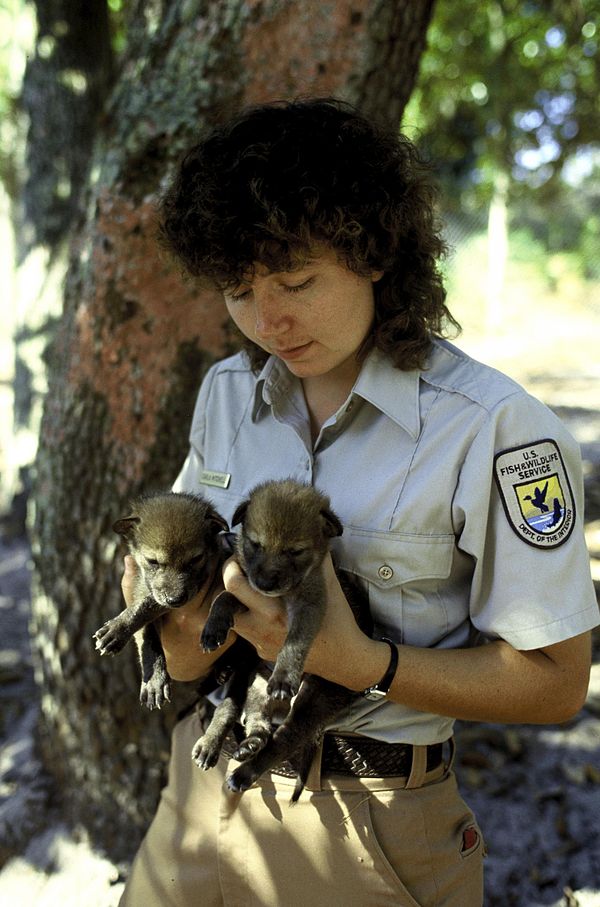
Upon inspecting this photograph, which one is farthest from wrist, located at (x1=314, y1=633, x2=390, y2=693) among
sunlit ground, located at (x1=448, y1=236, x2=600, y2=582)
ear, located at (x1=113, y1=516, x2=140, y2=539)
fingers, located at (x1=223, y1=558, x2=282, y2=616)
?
sunlit ground, located at (x1=448, y1=236, x2=600, y2=582)

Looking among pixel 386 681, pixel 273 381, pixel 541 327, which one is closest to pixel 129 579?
pixel 273 381

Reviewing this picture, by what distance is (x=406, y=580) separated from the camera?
205 centimetres

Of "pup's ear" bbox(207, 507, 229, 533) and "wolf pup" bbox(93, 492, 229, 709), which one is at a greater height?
"pup's ear" bbox(207, 507, 229, 533)

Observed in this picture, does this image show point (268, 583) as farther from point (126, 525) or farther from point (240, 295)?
point (240, 295)

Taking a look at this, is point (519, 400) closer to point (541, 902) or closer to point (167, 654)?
point (167, 654)

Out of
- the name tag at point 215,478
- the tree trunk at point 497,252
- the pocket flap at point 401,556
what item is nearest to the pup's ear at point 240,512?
the name tag at point 215,478

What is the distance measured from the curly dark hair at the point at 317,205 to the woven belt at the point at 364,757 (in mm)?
1110

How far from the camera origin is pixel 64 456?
345cm

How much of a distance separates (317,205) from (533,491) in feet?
3.21

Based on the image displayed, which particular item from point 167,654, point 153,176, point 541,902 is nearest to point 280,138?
point 153,176

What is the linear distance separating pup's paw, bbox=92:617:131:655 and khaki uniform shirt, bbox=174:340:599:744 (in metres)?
0.77

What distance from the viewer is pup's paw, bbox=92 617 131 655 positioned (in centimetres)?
239

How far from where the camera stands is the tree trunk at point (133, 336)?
10.3 ft

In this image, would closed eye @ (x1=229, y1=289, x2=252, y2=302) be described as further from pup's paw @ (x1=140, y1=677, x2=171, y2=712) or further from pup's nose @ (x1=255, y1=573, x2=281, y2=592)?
pup's paw @ (x1=140, y1=677, x2=171, y2=712)
